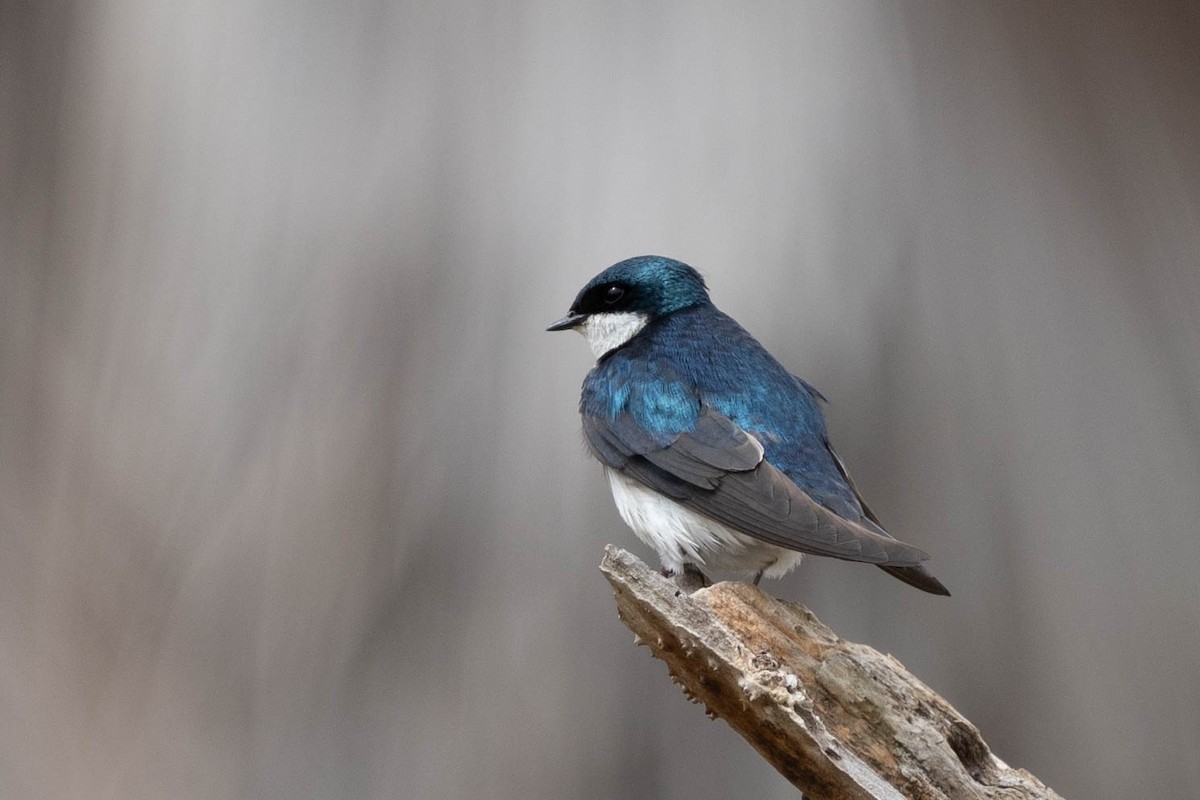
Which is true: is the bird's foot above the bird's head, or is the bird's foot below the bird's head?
below

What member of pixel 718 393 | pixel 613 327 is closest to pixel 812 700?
pixel 718 393

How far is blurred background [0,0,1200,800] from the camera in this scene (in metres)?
1.55

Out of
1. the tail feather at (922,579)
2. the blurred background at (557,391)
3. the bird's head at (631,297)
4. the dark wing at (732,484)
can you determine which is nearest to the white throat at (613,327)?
the bird's head at (631,297)

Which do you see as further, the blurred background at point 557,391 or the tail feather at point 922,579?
the blurred background at point 557,391

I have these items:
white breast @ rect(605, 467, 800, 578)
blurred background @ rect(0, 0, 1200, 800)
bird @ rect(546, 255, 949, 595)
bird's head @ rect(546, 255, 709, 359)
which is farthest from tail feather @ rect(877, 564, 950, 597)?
blurred background @ rect(0, 0, 1200, 800)

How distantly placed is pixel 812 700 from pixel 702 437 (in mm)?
318

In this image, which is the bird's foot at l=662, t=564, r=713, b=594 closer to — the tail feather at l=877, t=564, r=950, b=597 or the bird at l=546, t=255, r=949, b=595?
the bird at l=546, t=255, r=949, b=595

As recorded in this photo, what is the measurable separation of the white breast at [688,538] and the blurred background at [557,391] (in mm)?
408

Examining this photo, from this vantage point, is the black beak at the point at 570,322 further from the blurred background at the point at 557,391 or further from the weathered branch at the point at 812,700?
the weathered branch at the point at 812,700

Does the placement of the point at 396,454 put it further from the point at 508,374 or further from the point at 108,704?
the point at 108,704

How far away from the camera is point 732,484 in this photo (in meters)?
1.03

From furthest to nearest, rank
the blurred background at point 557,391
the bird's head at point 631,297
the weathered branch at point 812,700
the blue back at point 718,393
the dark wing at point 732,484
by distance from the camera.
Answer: the blurred background at point 557,391 → the bird's head at point 631,297 → the blue back at point 718,393 → the dark wing at point 732,484 → the weathered branch at point 812,700

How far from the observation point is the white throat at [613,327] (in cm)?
129

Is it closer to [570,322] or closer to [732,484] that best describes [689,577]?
[732,484]
